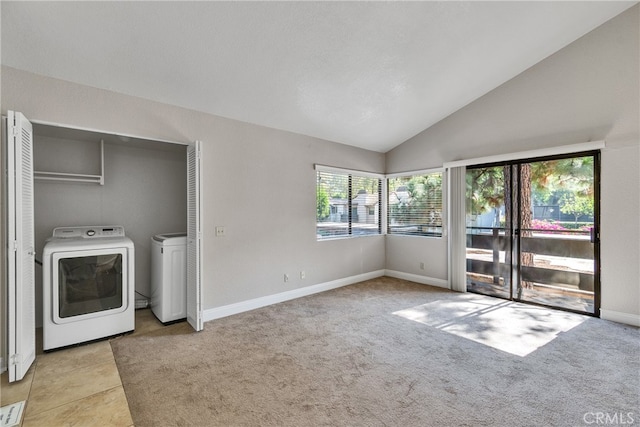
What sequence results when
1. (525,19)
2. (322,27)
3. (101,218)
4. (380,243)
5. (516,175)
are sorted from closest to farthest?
(322,27) → (525,19) → (101,218) → (516,175) → (380,243)

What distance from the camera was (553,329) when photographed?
126 inches

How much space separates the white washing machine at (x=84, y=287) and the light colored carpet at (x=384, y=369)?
293mm

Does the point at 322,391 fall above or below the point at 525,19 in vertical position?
below

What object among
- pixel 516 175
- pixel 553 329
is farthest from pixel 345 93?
pixel 553 329

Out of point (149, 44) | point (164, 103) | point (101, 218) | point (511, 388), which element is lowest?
point (511, 388)

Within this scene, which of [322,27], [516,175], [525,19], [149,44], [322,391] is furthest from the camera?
[516,175]

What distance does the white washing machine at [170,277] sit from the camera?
3307 mm

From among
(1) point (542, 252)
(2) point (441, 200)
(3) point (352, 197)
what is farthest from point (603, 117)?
(3) point (352, 197)

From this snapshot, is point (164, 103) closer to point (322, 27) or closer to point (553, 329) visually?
point (322, 27)

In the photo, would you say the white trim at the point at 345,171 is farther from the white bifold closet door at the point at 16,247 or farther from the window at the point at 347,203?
the white bifold closet door at the point at 16,247

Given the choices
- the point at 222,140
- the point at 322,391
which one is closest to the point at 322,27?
the point at 222,140

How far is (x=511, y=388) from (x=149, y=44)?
157 inches

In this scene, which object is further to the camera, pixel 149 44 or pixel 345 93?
pixel 345 93

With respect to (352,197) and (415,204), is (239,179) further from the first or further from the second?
(415,204)
